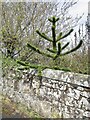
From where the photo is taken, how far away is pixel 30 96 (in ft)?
31.8

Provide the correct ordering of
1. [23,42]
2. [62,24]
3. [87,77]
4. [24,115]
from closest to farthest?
1. [87,77]
2. [24,115]
3. [23,42]
4. [62,24]

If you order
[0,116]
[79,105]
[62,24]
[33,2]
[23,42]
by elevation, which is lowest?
[0,116]

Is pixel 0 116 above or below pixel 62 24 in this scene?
below

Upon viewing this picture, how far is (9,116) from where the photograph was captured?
30.3 ft

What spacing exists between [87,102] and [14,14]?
22.9ft

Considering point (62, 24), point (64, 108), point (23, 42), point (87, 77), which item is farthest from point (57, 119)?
point (62, 24)

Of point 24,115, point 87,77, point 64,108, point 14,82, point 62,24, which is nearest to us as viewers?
point 87,77

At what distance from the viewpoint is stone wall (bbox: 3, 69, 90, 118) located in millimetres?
7188

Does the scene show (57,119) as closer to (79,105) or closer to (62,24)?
Result: (79,105)

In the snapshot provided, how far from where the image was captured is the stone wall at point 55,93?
23.6 feet

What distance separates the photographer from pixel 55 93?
8.35 meters

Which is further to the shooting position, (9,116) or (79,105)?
(9,116)

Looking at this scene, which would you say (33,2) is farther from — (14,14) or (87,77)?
(87,77)

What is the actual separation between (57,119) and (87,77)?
1811 mm
